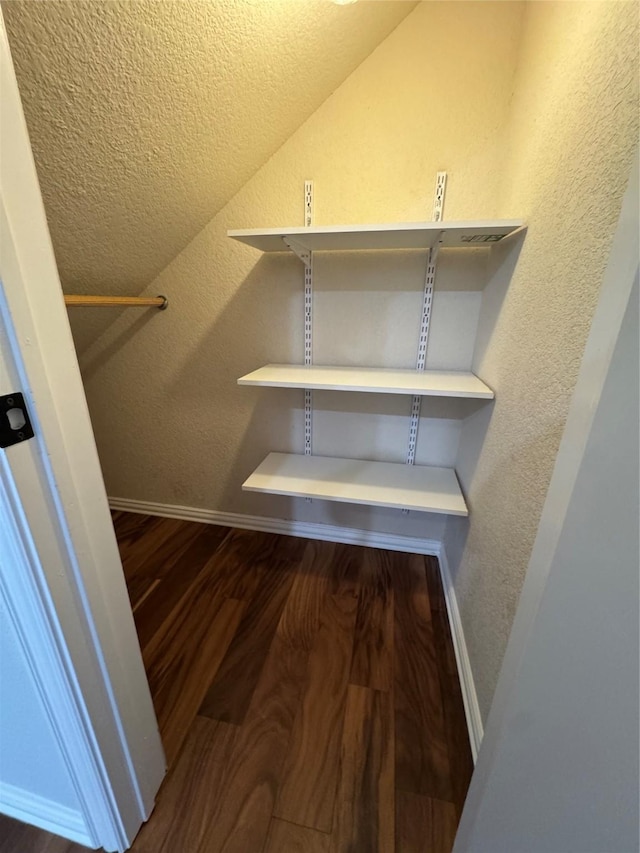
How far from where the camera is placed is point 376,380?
1281mm

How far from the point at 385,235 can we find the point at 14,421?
3.64 feet

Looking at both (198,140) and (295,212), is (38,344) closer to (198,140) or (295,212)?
(198,140)

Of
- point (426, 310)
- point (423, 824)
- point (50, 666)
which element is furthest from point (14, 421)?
point (426, 310)

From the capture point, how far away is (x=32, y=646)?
1.91ft

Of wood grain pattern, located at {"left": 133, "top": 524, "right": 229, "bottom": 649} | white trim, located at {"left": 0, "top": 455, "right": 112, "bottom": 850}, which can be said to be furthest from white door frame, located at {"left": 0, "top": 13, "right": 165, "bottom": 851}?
wood grain pattern, located at {"left": 133, "top": 524, "right": 229, "bottom": 649}

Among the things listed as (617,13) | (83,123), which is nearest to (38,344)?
(83,123)

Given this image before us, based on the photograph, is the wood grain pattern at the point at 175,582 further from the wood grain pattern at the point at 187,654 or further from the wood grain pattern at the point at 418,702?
the wood grain pattern at the point at 418,702

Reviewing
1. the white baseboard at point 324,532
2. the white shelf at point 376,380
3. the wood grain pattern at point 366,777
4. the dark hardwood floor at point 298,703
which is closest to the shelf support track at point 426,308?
the white shelf at point 376,380

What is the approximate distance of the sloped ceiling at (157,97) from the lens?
641 mm

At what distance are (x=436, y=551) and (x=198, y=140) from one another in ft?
6.47

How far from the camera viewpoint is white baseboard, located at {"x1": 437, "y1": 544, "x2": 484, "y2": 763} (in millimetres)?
960

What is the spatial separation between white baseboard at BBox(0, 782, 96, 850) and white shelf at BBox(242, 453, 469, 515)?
3.12 ft

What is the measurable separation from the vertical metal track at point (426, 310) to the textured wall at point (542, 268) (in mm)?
216

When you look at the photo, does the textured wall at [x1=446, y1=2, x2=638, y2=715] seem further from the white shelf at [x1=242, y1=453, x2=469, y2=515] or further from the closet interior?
the white shelf at [x1=242, y1=453, x2=469, y2=515]
